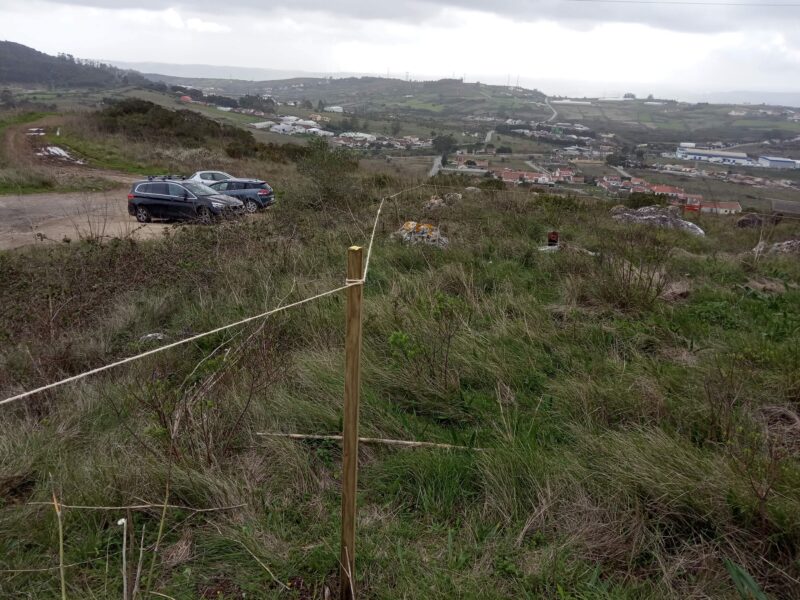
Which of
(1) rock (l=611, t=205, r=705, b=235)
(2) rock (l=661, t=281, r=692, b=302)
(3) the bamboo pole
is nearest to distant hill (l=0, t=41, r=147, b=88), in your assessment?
(1) rock (l=611, t=205, r=705, b=235)

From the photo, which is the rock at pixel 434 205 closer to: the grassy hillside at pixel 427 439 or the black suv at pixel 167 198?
the grassy hillside at pixel 427 439

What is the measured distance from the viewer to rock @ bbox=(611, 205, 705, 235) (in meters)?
12.1

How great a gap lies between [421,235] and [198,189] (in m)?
9.78

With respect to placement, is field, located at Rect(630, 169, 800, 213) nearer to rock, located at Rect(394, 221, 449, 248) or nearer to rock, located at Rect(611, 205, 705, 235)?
rock, located at Rect(611, 205, 705, 235)

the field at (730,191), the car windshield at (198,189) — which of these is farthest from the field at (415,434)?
the field at (730,191)

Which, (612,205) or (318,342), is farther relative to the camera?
(612,205)

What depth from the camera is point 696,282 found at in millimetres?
6602

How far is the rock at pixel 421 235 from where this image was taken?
7806mm

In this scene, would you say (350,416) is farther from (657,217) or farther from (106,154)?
(106,154)

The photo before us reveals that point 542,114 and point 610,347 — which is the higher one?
point 542,114

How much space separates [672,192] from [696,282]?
13514mm

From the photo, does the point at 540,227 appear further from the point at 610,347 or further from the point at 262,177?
the point at 262,177

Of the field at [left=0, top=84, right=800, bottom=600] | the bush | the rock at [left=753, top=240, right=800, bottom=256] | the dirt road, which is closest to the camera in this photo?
the field at [left=0, top=84, right=800, bottom=600]

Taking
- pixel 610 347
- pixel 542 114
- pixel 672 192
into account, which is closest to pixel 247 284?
pixel 610 347
